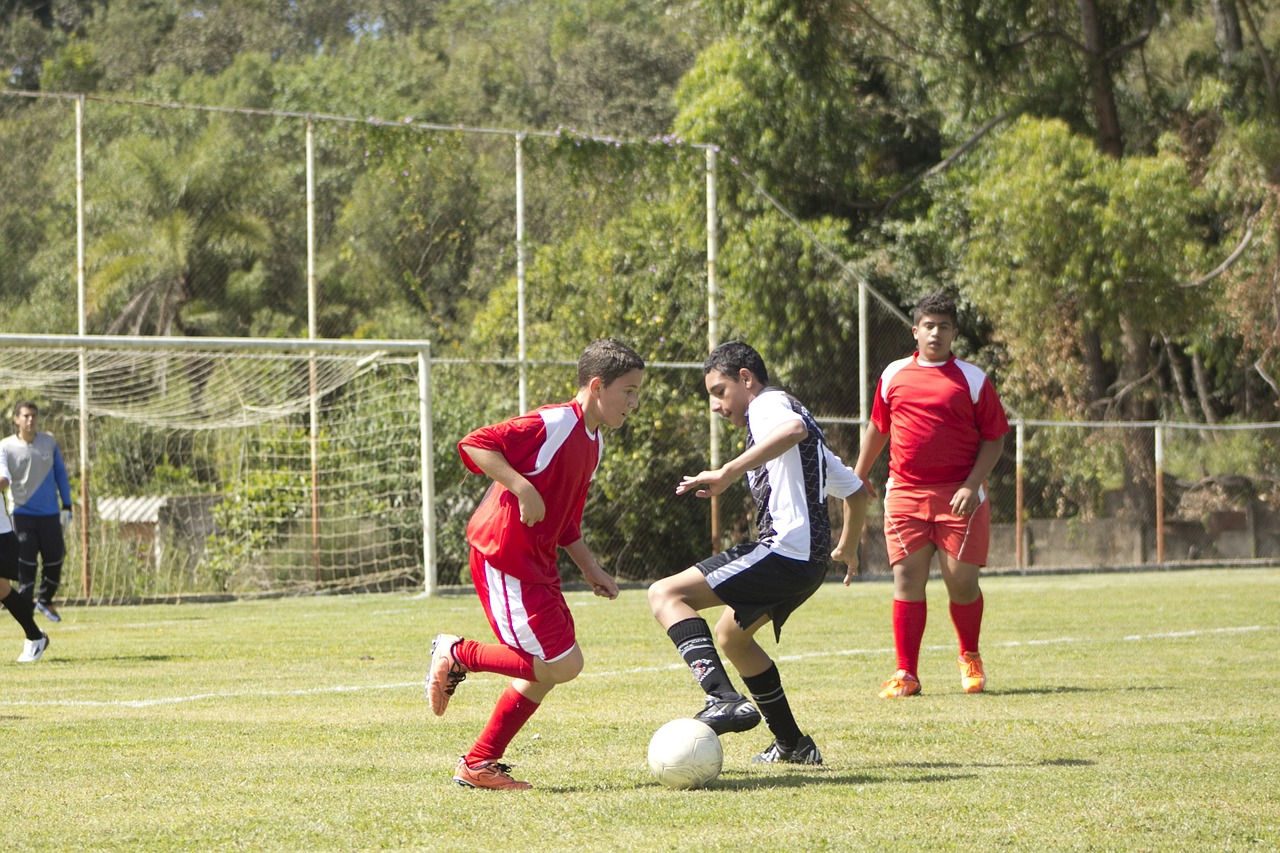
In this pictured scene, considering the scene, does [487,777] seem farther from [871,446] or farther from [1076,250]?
[1076,250]

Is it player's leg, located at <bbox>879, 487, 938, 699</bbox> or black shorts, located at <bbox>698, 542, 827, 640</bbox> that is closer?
black shorts, located at <bbox>698, 542, 827, 640</bbox>

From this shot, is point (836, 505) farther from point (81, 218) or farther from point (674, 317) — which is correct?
point (81, 218)

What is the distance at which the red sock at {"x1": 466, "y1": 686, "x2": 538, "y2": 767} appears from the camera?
17.9 ft

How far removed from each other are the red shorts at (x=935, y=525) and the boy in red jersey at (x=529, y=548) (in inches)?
134

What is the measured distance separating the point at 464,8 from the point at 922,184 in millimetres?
36407

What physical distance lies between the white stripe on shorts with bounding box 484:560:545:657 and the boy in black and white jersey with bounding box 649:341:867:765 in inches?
25.7

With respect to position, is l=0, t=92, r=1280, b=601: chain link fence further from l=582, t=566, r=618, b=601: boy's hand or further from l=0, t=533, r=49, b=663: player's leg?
l=582, t=566, r=618, b=601: boy's hand

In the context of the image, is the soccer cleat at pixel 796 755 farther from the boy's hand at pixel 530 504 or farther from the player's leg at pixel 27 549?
the player's leg at pixel 27 549

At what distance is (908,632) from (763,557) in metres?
2.48

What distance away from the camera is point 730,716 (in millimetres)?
5500

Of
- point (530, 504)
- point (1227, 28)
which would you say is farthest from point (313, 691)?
point (1227, 28)

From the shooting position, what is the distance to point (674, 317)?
819 inches

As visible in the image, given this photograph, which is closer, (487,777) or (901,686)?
(487,777)

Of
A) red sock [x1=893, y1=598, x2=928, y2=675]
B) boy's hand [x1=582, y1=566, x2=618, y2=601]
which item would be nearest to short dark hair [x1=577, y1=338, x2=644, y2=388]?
boy's hand [x1=582, y1=566, x2=618, y2=601]
